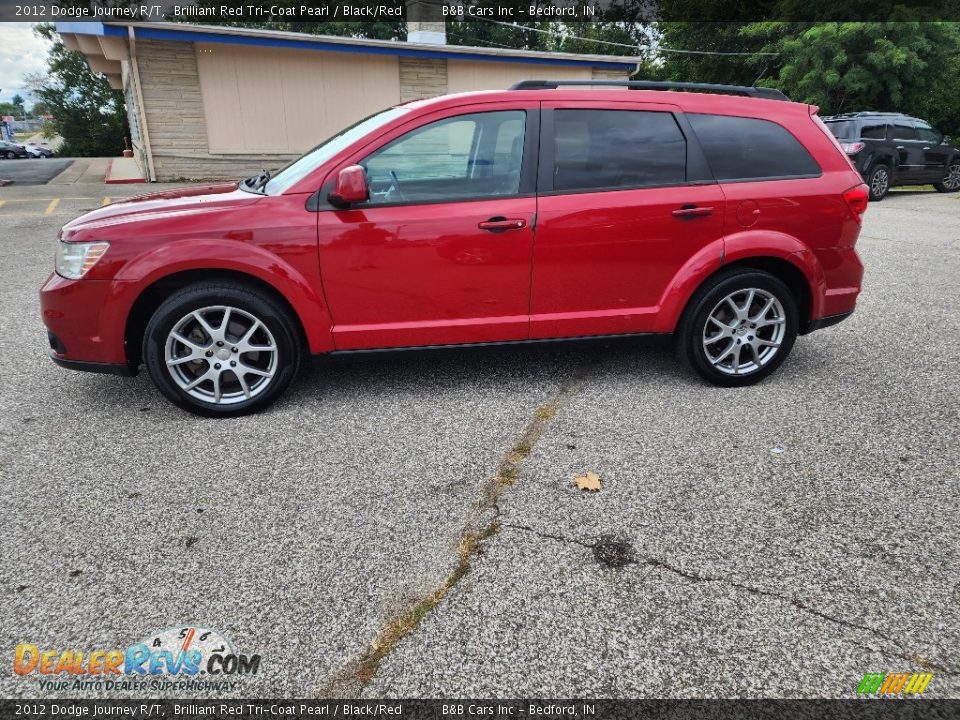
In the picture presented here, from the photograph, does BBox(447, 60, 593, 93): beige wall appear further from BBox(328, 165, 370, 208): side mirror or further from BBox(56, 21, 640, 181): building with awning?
BBox(328, 165, 370, 208): side mirror

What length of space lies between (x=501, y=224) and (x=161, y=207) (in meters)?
1.89

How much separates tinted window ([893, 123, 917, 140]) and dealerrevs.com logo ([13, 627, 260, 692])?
16958 millimetres

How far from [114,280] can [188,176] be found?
14.8 meters

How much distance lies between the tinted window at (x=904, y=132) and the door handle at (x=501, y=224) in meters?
14.6

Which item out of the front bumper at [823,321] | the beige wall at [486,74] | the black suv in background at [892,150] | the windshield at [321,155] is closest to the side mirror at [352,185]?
the windshield at [321,155]

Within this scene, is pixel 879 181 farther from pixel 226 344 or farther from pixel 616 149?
pixel 226 344

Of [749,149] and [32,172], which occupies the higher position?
[749,149]

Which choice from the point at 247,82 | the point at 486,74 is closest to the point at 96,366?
the point at 247,82

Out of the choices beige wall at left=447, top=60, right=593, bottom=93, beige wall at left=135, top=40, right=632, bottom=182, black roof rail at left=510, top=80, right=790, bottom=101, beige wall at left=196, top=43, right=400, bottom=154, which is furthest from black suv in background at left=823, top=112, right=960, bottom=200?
black roof rail at left=510, top=80, right=790, bottom=101

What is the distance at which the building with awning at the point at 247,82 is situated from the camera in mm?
15820

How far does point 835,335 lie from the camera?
17.7 ft

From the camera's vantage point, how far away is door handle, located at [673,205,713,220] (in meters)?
3.96

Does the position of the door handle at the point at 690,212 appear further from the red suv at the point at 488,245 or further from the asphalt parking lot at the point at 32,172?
the asphalt parking lot at the point at 32,172

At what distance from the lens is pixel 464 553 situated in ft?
8.63
